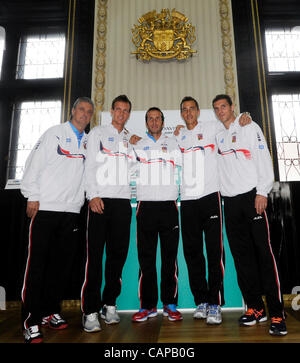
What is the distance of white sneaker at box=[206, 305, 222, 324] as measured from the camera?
1620 mm

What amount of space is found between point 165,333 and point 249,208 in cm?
90

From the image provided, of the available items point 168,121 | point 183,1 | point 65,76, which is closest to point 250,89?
point 168,121

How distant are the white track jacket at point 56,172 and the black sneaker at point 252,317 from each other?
1.26 m

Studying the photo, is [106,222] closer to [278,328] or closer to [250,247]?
[250,247]

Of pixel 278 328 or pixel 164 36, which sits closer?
pixel 278 328

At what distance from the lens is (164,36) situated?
3311mm

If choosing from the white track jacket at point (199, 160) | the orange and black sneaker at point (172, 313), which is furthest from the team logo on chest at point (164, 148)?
the orange and black sneaker at point (172, 313)

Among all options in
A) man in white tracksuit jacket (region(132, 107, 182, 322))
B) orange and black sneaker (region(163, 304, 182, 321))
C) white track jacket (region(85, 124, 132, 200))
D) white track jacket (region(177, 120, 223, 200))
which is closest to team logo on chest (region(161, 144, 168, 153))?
man in white tracksuit jacket (region(132, 107, 182, 322))

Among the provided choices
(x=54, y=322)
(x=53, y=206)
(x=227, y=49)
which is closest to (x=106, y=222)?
(x=53, y=206)

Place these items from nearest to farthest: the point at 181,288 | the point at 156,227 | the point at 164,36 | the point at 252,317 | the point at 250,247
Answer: the point at 252,317 → the point at 250,247 → the point at 156,227 → the point at 181,288 → the point at 164,36

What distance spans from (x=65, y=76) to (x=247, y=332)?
3292 millimetres

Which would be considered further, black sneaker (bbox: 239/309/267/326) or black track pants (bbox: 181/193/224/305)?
black track pants (bbox: 181/193/224/305)

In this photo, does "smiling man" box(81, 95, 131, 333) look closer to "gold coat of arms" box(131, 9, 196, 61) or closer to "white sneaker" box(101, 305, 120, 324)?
"white sneaker" box(101, 305, 120, 324)

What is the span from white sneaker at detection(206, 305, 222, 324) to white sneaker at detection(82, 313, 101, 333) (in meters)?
0.68
